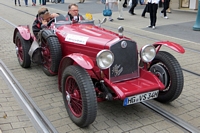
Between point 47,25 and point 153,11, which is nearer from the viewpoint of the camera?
point 47,25

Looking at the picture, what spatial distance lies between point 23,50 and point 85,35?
206 centimetres

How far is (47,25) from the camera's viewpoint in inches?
230

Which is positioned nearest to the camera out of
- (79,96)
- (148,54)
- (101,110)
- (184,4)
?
(79,96)

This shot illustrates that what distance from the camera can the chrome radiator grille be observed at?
13.5 ft

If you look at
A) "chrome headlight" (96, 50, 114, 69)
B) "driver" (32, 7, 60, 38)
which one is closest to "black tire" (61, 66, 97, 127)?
"chrome headlight" (96, 50, 114, 69)

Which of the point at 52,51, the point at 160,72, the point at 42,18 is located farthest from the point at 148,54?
the point at 42,18

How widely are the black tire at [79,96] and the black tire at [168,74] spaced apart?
1.38 metres

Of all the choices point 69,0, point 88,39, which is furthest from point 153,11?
Answer: point 69,0

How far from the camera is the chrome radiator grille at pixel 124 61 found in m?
4.11

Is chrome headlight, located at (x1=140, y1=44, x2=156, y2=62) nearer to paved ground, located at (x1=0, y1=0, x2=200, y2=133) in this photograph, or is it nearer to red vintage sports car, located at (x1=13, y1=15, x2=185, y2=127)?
red vintage sports car, located at (x1=13, y1=15, x2=185, y2=127)

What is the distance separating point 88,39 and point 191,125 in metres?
2.07

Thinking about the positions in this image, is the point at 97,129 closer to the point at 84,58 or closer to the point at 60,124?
the point at 60,124

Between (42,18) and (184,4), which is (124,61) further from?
(184,4)

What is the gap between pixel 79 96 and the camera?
3877mm
